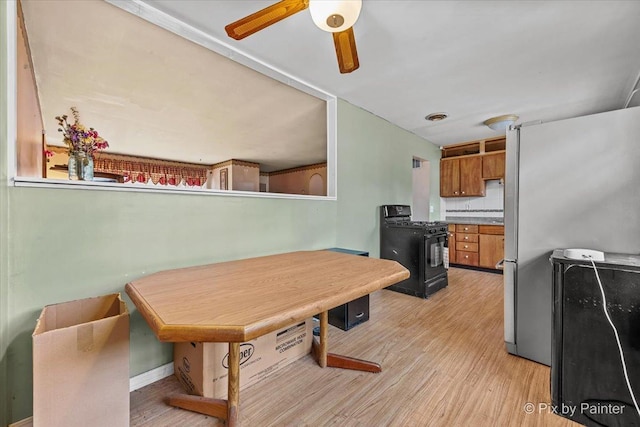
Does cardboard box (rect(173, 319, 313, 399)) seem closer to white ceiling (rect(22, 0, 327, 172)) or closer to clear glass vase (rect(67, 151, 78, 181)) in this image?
clear glass vase (rect(67, 151, 78, 181))

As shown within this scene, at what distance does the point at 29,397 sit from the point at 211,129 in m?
3.64

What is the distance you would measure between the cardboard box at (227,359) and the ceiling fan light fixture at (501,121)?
149 inches

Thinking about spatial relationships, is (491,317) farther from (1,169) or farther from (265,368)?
(1,169)

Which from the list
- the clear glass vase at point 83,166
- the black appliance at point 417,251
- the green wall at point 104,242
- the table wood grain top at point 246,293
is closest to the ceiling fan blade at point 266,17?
the green wall at point 104,242

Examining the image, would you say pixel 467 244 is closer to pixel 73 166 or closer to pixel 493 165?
pixel 493 165

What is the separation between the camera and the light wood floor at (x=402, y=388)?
1.38 metres

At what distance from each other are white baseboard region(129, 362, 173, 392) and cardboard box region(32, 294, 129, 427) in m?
0.44

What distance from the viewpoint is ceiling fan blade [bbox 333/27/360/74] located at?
1492 mm

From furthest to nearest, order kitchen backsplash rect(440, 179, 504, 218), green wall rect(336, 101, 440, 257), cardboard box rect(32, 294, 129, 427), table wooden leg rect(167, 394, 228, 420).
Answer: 1. kitchen backsplash rect(440, 179, 504, 218)
2. green wall rect(336, 101, 440, 257)
3. table wooden leg rect(167, 394, 228, 420)
4. cardboard box rect(32, 294, 129, 427)

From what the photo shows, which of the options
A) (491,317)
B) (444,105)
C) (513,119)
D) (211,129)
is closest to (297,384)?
(491,317)

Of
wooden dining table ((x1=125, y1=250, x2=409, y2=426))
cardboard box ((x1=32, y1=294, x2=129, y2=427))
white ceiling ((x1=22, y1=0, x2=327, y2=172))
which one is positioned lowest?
cardboard box ((x1=32, y1=294, x2=129, y2=427))

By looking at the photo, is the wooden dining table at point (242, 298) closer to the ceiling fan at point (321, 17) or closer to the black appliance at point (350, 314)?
the black appliance at point (350, 314)

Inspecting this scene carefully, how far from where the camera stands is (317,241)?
282cm

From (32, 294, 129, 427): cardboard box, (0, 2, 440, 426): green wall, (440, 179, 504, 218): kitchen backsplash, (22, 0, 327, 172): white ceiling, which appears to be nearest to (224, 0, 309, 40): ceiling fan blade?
(22, 0, 327, 172): white ceiling
